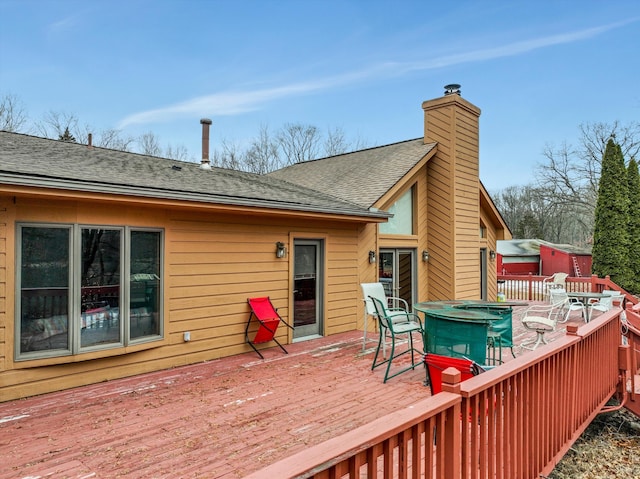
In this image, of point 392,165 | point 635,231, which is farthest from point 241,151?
point 635,231

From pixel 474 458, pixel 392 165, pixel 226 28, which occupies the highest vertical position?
pixel 226 28

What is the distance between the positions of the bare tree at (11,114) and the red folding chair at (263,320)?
1647 centimetres

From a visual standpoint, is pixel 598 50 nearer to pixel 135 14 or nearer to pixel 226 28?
pixel 226 28

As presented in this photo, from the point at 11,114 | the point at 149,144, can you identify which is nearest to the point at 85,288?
the point at 11,114

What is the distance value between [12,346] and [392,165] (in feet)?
24.8

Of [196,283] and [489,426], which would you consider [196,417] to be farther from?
[489,426]

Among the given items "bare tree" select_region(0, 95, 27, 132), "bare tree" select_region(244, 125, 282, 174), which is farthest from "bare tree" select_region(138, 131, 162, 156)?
"bare tree" select_region(0, 95, 27, 132)

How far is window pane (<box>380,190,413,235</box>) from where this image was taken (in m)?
8.54

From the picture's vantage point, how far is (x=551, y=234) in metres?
35.9

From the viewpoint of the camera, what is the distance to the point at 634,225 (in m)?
15.2

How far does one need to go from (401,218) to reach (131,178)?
566cm

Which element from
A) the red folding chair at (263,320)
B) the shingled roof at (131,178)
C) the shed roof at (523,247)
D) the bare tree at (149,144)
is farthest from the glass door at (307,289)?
the shed roof at (523,247)

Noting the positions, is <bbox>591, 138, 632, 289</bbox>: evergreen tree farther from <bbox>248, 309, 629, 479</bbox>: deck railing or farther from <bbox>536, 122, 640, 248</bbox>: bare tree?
<bbox>248, 309, 629, 479</bbox>: deck railing

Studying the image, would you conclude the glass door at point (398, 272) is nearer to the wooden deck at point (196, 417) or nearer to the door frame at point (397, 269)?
the door frame at point (397, 269)
